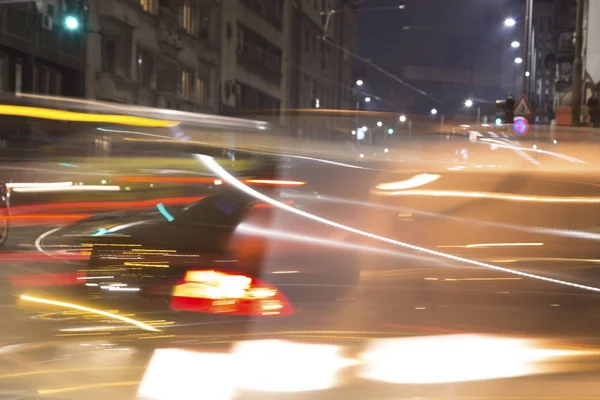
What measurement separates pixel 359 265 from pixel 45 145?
66.6 feet

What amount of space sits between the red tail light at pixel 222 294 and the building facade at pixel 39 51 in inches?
871

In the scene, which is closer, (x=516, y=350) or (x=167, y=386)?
(x=167, y=386)

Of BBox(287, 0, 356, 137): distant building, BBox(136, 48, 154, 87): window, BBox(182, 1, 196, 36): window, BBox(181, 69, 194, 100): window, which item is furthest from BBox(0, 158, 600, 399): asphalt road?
BBox(287, 0, 356, 137): distant building

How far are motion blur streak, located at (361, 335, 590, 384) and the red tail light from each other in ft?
2.56

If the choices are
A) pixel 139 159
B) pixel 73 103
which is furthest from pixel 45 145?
pixel 139 159

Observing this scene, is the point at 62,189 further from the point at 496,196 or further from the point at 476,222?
the point at 496,196

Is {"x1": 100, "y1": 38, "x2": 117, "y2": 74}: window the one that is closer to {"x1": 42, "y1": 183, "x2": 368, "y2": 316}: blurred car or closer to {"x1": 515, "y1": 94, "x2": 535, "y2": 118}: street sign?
{"x1": 515, "y1": 94, "x2": 535, "y2": 118}: street sign

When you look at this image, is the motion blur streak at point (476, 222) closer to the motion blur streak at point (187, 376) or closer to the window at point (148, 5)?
the motion blur streak at point (187, 376)

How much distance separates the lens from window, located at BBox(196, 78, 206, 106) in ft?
123

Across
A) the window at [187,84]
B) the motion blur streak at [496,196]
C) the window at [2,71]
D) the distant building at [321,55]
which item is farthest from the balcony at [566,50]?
the motion blur streak at [496,196]

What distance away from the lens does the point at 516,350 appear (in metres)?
6.19

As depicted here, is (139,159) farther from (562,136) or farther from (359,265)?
(562,136)

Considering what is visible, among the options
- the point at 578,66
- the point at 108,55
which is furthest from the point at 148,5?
the point at 578,66

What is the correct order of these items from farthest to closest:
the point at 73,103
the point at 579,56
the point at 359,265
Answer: the point at 579,56 → the point at 73,103 → the point at 359,265
